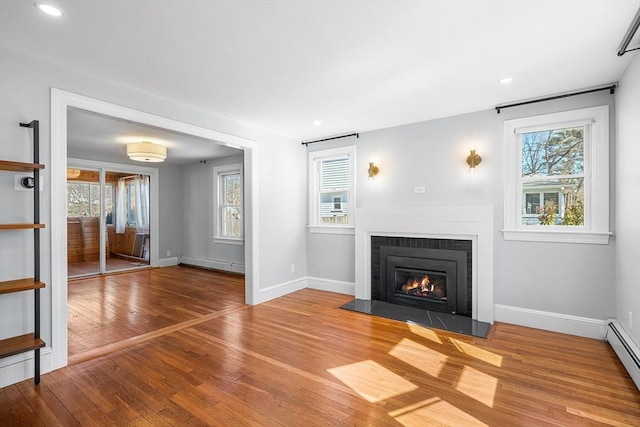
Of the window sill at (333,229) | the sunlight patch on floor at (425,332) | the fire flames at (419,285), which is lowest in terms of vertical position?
the sunlight patch on floor at (425,332)

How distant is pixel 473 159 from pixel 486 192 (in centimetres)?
44

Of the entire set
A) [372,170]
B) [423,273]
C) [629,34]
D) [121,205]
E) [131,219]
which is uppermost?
[629,34]

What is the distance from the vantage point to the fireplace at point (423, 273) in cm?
385

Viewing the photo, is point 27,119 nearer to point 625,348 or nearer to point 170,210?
point 625,348

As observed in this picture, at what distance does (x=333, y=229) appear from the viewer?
508 centimetres

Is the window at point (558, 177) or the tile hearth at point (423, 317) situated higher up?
the window at point (558, 177)

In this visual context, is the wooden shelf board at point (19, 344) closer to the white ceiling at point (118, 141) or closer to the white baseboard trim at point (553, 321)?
the white ceiling at point (118, 141)

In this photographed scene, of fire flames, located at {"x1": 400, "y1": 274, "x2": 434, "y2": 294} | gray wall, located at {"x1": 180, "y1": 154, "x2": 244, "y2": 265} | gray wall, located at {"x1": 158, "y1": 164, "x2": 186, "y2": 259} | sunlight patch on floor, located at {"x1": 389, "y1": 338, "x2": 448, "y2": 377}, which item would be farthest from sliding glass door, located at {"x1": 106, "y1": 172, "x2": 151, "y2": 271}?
sunlight patch on floor, located at {"x1": 389, "y1": 338, "x2": 448, "y2": 377}

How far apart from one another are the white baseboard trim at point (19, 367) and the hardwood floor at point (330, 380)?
0.22 feet

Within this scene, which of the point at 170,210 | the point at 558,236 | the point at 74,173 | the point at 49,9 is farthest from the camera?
the point at 170,210

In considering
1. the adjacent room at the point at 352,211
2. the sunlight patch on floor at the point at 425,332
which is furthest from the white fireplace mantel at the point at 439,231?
the sunlight patch on floor at the point at 425,332

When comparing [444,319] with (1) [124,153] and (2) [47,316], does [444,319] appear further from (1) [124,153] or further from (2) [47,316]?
(1) [124,153]

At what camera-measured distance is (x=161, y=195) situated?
755cm

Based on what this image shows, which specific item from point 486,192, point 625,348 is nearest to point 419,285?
→ point 486,192
